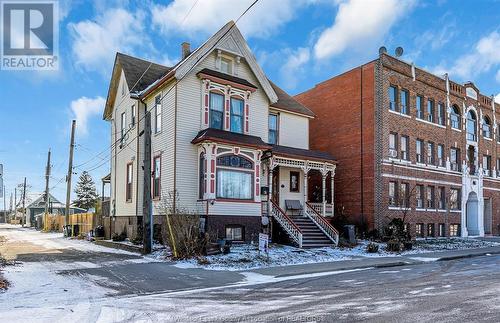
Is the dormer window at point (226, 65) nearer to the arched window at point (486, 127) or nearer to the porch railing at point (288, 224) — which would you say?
the porch railing at point (288, 224)

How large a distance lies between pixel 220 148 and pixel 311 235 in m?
6.88

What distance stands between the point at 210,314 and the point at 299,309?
1834 millimetres

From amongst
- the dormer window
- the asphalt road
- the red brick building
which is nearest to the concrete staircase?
the red brick building

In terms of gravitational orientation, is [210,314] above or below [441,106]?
below

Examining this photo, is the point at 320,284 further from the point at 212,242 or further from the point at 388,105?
the point at 388,105

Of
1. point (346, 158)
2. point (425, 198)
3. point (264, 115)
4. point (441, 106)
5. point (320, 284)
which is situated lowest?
point (320, 284)

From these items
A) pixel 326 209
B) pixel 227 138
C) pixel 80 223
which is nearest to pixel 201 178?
pixel 227 138

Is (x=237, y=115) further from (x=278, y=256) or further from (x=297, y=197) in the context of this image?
(x=278, y=256)

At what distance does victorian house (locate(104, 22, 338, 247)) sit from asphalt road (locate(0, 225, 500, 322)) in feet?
19.4

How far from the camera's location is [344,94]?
101ft

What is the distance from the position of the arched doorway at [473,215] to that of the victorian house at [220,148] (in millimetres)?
17224

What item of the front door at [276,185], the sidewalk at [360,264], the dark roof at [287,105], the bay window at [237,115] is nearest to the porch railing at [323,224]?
the front door at [276,185]

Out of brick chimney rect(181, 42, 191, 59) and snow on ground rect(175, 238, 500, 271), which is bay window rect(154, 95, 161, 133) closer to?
brick chimney rect(181, 42, 191, 59)

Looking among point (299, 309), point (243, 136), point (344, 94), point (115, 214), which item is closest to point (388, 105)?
point (344, 94)
